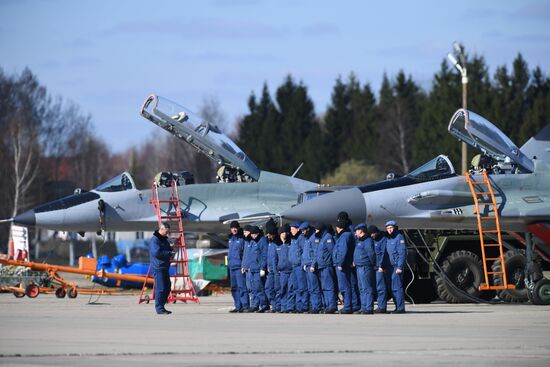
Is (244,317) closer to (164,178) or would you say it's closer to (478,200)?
(478,200)

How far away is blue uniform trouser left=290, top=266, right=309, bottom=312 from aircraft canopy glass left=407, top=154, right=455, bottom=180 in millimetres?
2938

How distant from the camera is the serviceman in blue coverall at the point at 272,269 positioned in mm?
19531

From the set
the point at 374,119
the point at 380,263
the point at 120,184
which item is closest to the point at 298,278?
the point at 380,263

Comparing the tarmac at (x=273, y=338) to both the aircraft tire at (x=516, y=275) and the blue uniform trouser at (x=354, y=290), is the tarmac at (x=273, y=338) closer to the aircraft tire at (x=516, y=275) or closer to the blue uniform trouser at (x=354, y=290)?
the blue uniform trouser at (x=354, y=290)

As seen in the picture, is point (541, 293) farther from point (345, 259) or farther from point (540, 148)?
point (345, 259)

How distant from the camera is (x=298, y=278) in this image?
1920 cm

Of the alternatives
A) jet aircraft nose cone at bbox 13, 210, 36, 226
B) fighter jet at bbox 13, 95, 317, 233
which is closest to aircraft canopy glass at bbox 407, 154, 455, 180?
fighter jet at bbox 13, 95, 317, 233

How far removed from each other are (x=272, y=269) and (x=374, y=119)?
48351 millimetres

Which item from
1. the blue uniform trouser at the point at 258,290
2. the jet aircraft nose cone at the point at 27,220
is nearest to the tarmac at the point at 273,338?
the blue uniform trouser at the point at 258,290

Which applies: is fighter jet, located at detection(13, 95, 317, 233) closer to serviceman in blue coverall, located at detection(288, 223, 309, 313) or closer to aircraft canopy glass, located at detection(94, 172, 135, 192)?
aircraft canopy glass, located at detection(94, 172, 135, 192)

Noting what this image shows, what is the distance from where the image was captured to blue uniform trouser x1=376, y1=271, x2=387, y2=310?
18.5m

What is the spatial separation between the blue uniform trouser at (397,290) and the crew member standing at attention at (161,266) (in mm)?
3503

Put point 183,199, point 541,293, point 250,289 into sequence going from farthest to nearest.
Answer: point 183,199, point 541,293, point 250,289

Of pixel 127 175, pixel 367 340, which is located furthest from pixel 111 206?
pixel 367 340
